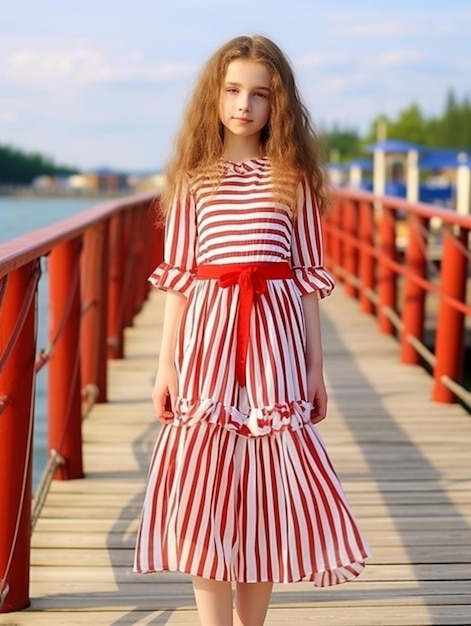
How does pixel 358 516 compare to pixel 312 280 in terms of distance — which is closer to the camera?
pixel 312 280

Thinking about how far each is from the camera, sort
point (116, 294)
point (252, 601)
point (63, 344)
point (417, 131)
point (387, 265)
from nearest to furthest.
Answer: point (252, 601) < point (63, 344) < point (116, 294) < point (387, 265) < point (417, 131)

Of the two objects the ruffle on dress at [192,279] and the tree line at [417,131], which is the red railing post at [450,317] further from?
the tree line at [417,131]

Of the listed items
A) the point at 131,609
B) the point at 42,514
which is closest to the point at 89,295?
the point at 42,514

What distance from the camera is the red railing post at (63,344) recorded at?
12.0ft

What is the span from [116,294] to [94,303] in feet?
5.17

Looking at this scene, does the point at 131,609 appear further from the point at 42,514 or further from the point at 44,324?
the point at 44,324

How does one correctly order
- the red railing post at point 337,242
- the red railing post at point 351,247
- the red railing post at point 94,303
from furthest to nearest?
the red railing post at point 337,242
the red railing post at point 351,247
the red railing post at point 94,303

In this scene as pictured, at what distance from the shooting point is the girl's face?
2.17 meters

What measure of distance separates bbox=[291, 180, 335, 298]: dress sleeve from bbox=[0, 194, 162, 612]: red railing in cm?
56

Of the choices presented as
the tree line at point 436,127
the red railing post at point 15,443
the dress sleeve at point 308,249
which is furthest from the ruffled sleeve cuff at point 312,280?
the tree line at point 436,127

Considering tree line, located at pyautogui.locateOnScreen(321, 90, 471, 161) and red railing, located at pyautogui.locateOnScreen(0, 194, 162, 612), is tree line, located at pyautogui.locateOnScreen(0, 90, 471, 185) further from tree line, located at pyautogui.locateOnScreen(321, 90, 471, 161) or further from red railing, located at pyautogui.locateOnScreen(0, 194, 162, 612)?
red railing, located at pyautogui.locateOnScreen(0, 194, 162, 612)

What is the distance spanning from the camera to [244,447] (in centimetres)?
215

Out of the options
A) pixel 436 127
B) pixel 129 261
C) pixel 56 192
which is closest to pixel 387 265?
pixel 129 261

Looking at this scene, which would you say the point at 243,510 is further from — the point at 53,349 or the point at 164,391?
the point at 53,349
